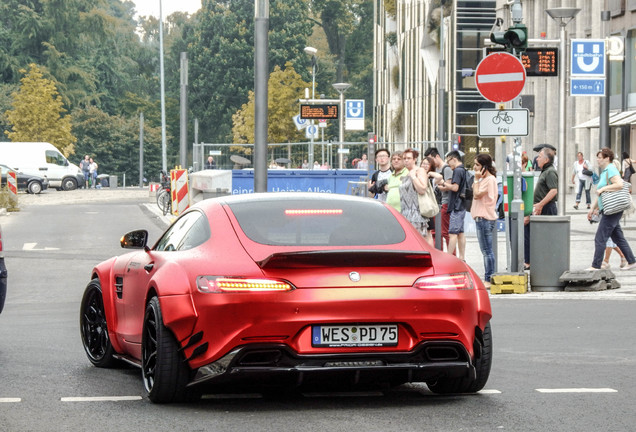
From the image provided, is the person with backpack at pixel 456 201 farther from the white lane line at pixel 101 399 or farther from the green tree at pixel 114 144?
the green tree at pixel 114 144

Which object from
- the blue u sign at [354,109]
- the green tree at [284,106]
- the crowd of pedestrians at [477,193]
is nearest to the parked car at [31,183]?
the green tree at [284,106]

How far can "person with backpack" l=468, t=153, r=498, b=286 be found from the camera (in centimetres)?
1644

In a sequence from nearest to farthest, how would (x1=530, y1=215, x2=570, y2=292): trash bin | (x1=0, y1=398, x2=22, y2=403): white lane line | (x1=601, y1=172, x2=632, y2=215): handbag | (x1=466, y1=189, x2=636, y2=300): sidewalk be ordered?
(x1=0, y1=398, x2=22, y2=403): white lane line
(x1=530, y1=215, x2=570, y2=292): trash bin
(x1=466, y1=189, x2=636, y2=300): sidewalk
(x1=601, y1=172, x2=632, y2=215): handbag

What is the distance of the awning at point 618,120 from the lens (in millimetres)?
48025

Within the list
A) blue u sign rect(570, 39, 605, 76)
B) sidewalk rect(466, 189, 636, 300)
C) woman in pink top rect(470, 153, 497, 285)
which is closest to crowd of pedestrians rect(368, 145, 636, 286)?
woman in pink top rect(470, 153, 497, 285)

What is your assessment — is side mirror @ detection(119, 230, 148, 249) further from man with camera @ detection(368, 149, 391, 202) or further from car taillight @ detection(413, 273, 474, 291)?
man with camera @ detection(368, 149, 391, 202)

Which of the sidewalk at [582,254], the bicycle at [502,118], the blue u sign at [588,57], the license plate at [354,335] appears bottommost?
the sidewalk at [582,254]

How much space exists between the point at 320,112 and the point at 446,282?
32338mm

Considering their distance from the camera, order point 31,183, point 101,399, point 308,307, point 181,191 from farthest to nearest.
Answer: point 31,183 → point 181,191 → point 101,399 → point 308,307

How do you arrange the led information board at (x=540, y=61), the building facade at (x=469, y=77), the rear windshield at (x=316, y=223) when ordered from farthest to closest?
1. the building facade at (x=469, y=77)
2. the led information board at (x=540, y=61)
3. the rear windshield at (x=316, y=223)

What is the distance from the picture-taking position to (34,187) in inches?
2448

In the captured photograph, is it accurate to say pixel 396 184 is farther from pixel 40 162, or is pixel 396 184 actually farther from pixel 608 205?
pixel 40 162

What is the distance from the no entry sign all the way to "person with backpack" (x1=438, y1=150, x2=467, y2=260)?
59.3 inches

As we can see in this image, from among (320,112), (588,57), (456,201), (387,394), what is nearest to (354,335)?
(387,394)
